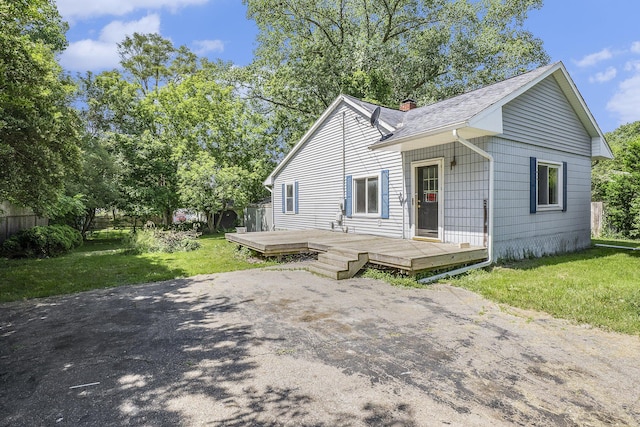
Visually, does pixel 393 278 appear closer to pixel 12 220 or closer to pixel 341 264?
pixel 341 264

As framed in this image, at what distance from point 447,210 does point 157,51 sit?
26.2 meters

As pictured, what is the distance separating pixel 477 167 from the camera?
7449mm

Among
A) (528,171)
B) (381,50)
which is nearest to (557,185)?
(528,171)

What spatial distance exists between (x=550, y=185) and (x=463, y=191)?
3341mm

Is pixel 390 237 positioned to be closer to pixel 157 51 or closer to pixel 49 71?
pixel 49 71

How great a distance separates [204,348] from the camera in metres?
3.52

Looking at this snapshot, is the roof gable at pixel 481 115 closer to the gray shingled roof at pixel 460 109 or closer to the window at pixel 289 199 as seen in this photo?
the gray shingled roof at pixel 460 109

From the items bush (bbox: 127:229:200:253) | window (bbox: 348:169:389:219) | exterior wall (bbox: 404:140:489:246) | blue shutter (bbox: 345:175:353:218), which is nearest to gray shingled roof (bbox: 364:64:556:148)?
exterior wall (bbox: 404:140:489:246)

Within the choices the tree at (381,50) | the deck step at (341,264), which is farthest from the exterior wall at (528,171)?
the tree at (381,50)

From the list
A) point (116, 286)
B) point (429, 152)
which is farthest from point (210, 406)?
point (429, 152)

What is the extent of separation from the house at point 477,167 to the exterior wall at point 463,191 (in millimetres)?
23

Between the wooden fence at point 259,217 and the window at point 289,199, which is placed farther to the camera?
the wooden fence at point 259,217

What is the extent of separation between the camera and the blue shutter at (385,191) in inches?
377

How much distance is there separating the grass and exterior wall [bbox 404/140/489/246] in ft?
15.8
